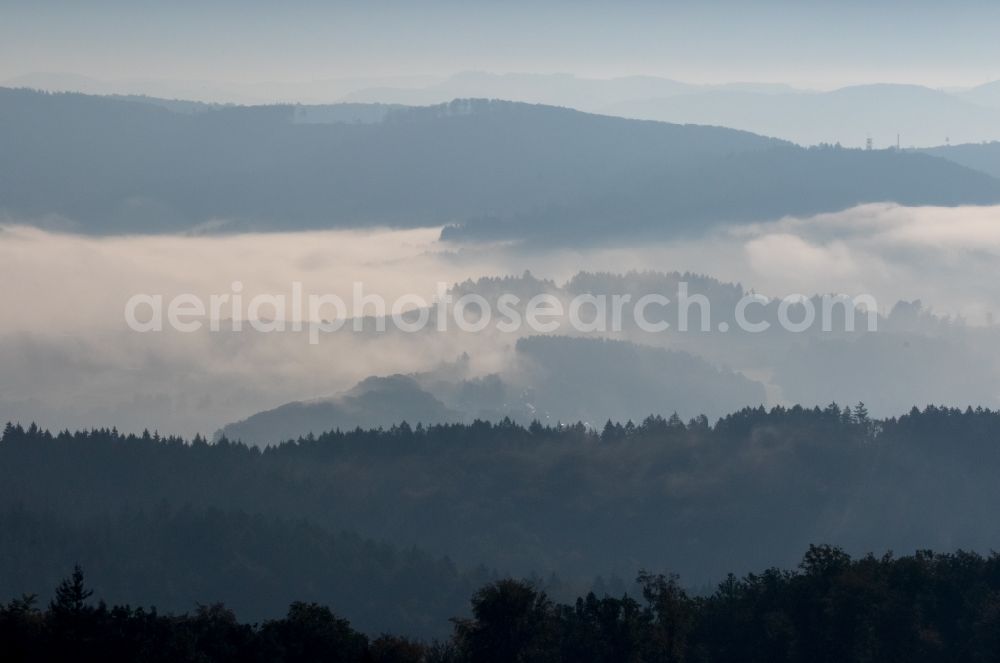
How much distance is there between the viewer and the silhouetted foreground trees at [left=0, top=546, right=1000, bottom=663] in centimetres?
10444

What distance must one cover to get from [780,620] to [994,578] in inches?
802

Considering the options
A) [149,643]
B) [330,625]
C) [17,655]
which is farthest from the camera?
[330,625]

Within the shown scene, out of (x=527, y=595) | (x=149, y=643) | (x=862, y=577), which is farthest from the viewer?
(x=862, y=577)

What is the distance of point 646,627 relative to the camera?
119875 mm

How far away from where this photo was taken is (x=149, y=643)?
103 meters

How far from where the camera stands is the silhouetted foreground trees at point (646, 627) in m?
104

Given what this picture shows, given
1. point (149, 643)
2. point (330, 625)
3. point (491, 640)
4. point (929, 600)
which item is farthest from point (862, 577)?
point (149, 643)

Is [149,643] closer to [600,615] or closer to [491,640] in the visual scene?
[491,640]

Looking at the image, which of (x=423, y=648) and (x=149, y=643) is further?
(x=423, y=648)

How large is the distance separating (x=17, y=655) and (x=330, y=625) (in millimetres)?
21533

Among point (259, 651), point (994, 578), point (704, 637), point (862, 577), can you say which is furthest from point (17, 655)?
point (994, 578)

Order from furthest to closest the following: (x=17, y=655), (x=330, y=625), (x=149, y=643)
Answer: (x=330, y=625), (x=149, y=643), (x=17, y=655)

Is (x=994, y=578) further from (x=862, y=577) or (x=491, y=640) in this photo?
(x=491, y=640)

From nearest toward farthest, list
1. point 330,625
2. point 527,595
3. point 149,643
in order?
point 149,643 → point 330,625 → point 527,595
